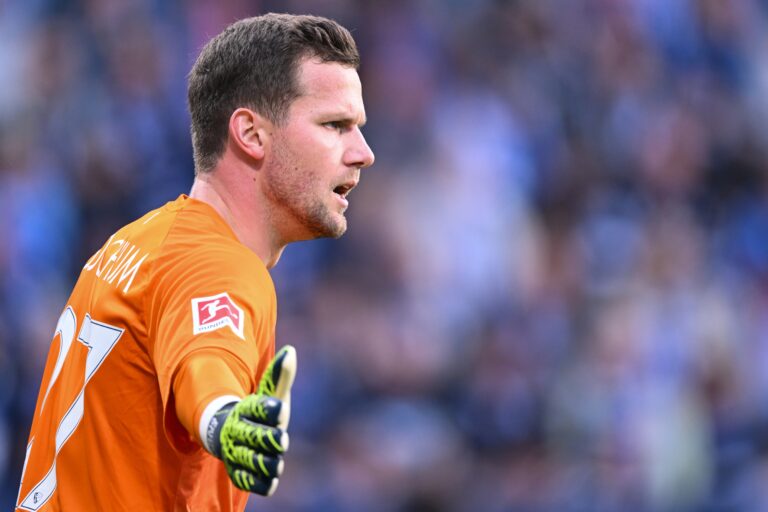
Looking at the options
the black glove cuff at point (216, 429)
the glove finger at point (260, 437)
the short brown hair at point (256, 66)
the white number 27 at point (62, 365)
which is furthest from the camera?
the short brown hair at point (256, 66)

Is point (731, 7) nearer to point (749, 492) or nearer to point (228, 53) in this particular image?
point (749, 492)

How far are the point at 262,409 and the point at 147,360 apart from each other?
0.76m

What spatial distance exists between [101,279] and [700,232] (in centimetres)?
737

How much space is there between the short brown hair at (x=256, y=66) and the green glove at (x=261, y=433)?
1.13m

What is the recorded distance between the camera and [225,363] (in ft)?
8.39

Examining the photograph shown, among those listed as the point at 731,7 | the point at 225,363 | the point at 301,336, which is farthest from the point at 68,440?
the point at 731,7

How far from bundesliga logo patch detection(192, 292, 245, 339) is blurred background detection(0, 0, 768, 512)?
5073 millimetres

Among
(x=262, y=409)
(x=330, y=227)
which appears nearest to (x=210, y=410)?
(x=262, y=409)

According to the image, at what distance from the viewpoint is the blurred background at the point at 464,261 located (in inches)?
321

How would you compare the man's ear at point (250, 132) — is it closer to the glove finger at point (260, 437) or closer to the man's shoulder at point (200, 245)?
the man's shoulder at point (200, 245)

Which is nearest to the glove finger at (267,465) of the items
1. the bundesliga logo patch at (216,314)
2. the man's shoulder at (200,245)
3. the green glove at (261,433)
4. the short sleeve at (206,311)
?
the green glove at (261,433)

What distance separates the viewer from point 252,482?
2.26 m

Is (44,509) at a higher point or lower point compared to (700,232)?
lower

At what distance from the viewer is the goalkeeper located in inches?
101
